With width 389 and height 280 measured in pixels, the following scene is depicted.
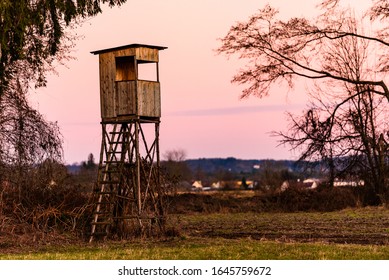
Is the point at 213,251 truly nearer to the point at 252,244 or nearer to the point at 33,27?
the point at 252,244

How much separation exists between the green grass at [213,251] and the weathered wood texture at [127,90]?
4.83 metres

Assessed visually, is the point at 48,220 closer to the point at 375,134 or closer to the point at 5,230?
the point at 5,230

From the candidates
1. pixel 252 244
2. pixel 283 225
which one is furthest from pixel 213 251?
pixel 283 225

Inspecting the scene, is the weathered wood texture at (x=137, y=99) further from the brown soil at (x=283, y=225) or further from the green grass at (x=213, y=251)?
the green grass at (x=213, y=251)

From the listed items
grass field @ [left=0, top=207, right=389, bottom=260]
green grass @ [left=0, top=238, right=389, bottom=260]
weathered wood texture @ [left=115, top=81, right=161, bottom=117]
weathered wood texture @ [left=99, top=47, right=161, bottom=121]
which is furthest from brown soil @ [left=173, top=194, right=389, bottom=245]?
weathered wood texture @ [left=99, top=47, right=161, bottom=121]

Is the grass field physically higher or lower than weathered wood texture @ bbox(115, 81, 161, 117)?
lower

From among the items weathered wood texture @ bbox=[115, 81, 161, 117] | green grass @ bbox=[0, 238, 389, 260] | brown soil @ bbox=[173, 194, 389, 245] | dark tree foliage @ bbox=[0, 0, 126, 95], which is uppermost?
dark tree foliage @ bbox=[0, 0, 126, 95]

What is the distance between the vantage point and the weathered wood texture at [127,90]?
2720 centimetres

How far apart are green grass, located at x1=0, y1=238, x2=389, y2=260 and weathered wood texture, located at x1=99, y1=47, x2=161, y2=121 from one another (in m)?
4.83

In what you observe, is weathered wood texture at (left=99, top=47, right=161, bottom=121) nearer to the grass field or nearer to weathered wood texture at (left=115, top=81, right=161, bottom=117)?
weathered wood texture at (left=115, top=81, right=161, bottom=117)

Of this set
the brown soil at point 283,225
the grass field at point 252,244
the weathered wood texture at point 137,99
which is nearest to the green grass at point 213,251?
the grass field at point 252,244

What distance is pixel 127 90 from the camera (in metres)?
27.4

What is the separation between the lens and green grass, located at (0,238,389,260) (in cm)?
2070

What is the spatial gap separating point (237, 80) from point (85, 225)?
38.5ft
